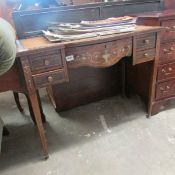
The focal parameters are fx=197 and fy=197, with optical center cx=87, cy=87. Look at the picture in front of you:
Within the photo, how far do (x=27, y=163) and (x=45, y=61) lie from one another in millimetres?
707

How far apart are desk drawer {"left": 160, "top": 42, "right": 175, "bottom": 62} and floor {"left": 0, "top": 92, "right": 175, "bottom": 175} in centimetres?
48

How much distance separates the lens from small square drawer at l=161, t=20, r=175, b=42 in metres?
1.36

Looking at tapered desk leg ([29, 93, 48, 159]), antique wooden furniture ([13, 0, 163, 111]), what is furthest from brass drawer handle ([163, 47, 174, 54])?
tapered desk leg ([29, 93, 48, 159])

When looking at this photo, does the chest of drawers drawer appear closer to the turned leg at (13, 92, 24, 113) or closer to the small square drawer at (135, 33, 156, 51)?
the small square drawer at (135, 33, 156, 51)

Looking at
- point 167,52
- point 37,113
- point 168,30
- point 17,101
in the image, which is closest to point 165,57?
point 167,52

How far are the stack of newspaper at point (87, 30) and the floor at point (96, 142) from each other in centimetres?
76

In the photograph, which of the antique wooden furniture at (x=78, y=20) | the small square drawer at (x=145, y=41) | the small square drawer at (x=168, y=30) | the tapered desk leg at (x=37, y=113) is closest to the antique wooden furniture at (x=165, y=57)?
the small square drawer at (x=168, y=30)

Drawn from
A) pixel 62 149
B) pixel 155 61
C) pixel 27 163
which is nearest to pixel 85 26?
pixel 155 61

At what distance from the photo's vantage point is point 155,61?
4.67 feet

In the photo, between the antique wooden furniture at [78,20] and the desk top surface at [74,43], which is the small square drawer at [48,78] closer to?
the desk top surface at [74,43]

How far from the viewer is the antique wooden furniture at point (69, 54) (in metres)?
1.07

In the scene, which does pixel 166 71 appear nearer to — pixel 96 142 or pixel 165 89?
pixel 165 89

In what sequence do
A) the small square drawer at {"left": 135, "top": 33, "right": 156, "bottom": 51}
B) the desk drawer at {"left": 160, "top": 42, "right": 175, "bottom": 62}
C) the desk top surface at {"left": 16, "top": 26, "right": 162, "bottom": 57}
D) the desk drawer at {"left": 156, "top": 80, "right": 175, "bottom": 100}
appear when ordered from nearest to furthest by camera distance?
the desk top surface at {"left": 16, "top": 26, "right": 162, "bottom": 57} < the small square drawer at {"left": 135, "top": 33, "right": 156, "bottom": 51} < the desk drawer at {"left": 160, "top": 42, "right": 175, "bottom": 62} < the desk drawer at {"left": 156, "top": 80, "right": 175, "bottom": 100}

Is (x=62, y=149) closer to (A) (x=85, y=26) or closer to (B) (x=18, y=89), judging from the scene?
(B) (x=18, y=89)
